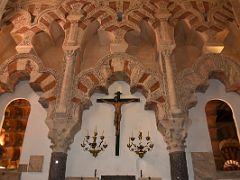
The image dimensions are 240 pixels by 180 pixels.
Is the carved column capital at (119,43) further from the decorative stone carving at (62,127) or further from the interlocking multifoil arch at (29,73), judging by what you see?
the decorative stone carving at (62,127)

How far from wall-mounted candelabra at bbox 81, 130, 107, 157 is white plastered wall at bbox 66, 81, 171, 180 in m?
0.10

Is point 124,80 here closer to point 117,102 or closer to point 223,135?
point 117,102

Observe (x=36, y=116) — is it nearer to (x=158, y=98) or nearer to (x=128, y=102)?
(x=128, y=102)

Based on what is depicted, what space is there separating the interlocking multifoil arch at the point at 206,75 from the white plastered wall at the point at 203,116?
0.20 meters

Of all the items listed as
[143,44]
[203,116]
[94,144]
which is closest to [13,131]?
[94,144]

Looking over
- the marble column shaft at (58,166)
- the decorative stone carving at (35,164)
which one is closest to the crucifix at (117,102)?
the marble column shaft at (58,166)

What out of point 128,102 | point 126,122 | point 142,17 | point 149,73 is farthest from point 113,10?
point 126,122

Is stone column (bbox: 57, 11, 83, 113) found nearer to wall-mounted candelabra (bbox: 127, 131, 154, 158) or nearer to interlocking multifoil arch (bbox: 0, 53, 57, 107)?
interlocking multifoil arch (bbox: 0, 53, 57, 107)

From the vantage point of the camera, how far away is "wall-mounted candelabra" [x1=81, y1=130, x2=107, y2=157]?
6096 millimetres

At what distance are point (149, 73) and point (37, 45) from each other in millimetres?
3299

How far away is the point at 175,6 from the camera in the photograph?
296 inches

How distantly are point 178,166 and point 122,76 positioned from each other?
109 inches

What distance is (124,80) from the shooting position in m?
7.20

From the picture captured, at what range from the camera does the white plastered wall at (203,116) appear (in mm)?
6299
